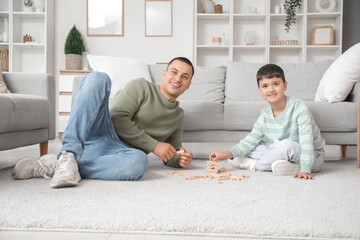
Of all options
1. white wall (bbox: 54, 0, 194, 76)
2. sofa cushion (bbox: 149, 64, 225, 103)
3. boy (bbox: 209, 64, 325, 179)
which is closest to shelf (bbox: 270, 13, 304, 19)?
white wall (bbox: 54, 0, 194, 76)

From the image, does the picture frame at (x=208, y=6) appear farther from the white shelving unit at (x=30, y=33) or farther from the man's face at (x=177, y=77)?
the man's face at (x=177, y=77)

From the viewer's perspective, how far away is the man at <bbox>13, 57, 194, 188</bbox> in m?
1.41

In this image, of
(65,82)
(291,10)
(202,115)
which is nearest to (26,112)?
(202,115)

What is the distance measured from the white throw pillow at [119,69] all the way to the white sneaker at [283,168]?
1.48 meters

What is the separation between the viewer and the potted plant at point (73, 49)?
436cm

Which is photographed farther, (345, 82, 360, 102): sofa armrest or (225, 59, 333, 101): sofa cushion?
(225, 59, 333, 101): sofa cushion

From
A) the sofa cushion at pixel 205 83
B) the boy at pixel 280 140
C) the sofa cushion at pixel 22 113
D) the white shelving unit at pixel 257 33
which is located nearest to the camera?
the boy at pixel 280 140

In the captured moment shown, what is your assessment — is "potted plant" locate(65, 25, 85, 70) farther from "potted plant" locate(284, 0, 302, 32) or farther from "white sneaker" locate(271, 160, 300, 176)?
"white sneaker" locate(271, 160, 300, 176)

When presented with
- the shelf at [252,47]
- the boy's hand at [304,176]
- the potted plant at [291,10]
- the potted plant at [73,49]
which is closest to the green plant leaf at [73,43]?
the potted plant at [73,49]

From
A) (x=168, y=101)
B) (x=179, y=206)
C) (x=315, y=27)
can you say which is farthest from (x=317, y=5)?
(x=179, y=206)

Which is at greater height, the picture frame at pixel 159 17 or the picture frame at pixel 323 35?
the picture frame at pixel 159 17

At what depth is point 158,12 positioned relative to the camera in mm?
4719

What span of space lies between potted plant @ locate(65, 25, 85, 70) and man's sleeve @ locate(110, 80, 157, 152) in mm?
2926

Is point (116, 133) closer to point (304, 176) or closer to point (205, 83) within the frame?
point (304, 176)
